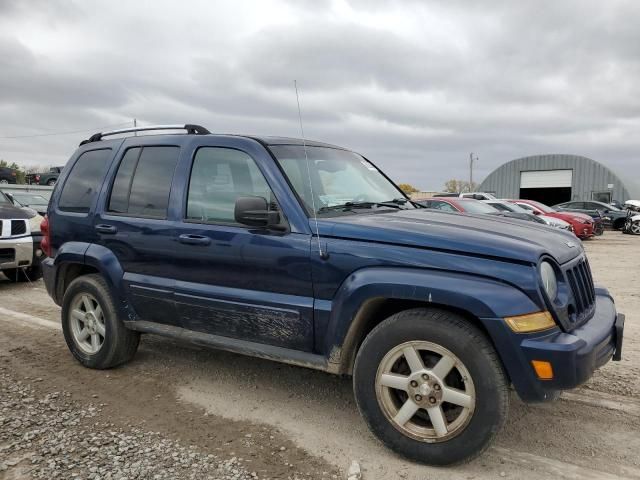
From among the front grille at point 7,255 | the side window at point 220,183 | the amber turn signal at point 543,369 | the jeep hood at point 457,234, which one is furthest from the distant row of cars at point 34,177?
the amber turn signal at point 543,369

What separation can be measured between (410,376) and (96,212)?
2912 mm

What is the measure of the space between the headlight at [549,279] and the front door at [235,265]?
1.31m

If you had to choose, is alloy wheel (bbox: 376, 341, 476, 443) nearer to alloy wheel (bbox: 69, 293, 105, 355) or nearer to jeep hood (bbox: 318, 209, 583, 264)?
jeep hood (bbox: 318, 209, 583, 264)

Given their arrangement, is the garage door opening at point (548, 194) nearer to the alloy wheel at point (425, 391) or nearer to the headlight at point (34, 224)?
the headlight at point (34, 224)

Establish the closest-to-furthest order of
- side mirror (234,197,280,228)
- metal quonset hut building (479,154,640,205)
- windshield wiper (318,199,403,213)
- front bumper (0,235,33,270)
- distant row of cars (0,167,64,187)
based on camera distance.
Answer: side mirror (234,197,280,228) → windshield wiper (318,199,403,213) → front bumper (0,235,33,270) → distant row of cars (0,167,64,187) → metal quonset hut building (479,154,640,205)

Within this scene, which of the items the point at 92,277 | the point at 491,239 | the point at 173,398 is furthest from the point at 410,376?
the point at 92,277

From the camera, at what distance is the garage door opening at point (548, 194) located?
44406 millimetres

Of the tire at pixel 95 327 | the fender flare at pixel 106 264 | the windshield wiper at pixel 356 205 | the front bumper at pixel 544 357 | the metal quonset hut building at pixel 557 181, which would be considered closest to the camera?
the front bumper at pixel 544 357

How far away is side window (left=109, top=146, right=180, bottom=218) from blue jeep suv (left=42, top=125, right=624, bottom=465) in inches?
0.5

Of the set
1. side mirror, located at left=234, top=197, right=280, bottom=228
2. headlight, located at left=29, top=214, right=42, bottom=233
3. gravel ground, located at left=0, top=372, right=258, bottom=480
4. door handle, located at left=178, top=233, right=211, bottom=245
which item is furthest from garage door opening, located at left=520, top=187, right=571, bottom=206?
gravel ground, located at left=0, top=372, right=258, bottom=480

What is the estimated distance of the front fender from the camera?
2.66m

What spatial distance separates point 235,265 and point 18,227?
19.7ft

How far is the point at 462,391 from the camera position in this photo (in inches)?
110

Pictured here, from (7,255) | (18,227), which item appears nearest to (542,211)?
(18,227)
